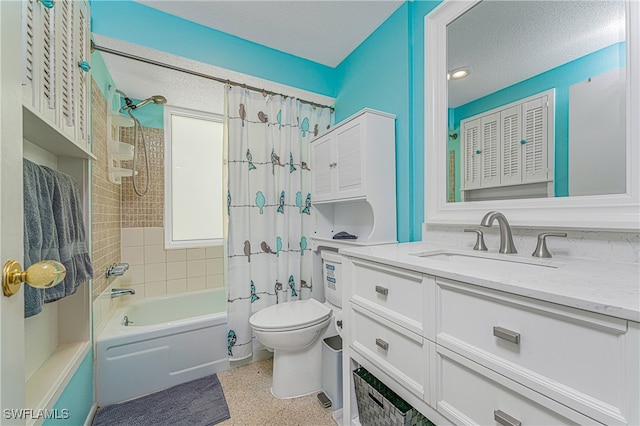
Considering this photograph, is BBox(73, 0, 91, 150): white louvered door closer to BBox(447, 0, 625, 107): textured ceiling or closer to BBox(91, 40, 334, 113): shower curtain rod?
BBox(91, 40, 334, 113): shower curtain rod

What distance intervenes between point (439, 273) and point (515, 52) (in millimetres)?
1099

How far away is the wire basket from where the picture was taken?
1.03 m

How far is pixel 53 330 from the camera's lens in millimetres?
1329

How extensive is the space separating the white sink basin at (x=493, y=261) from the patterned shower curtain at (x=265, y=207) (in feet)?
3.77

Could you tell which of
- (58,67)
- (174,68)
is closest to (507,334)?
(58,67)

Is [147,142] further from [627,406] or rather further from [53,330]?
[627,406]

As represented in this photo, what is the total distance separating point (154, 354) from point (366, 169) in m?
1.78

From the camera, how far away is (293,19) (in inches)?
71.3

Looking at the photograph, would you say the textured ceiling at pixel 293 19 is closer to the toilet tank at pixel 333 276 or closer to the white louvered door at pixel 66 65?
the white louvered door at pixel 66 65

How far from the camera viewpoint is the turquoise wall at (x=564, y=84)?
3.02ft

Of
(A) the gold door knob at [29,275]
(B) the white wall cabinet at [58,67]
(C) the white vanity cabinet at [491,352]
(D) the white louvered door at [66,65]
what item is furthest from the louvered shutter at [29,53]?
(C) the white vanity cabinet at [491,352]

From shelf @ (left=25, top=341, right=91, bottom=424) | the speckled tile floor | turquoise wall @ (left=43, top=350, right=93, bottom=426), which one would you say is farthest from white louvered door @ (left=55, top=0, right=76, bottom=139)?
the speckled tile floor

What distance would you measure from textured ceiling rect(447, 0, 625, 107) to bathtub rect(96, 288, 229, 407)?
7.00 feet

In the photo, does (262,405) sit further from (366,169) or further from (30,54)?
(30,54)
